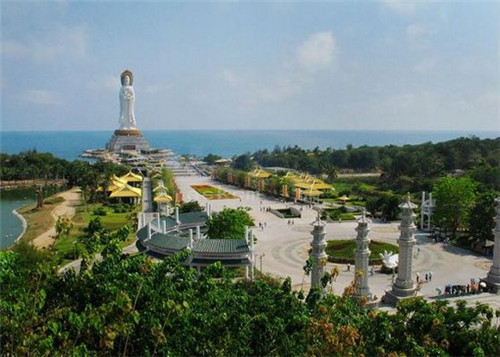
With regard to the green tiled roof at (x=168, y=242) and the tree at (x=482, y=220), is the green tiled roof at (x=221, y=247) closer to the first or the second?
the green tiled roof at (x=168, y=242)

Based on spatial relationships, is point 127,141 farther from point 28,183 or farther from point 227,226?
point 227,226

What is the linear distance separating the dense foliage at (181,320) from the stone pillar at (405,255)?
26.4 feet

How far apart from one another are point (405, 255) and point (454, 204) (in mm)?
12438

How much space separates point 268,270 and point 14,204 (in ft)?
106

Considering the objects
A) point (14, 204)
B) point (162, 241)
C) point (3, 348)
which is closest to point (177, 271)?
point (3, 348)

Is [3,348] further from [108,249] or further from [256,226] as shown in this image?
[256,226]

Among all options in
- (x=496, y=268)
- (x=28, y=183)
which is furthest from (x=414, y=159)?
(x=28, y=183)

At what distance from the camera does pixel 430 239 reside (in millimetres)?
29688

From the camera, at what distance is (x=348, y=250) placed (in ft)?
86.2

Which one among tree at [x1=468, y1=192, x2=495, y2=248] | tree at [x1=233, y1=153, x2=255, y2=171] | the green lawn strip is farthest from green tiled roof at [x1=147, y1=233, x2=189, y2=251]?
tree at [x1=233, y1=153, x2=255, y2=171]

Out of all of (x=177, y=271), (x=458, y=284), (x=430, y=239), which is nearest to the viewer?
(x=177, y=271)

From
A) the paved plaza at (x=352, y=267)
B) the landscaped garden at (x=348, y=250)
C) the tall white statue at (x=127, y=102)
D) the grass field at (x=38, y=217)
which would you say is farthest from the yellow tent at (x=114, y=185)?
the tall white statue at (x=127, y=102)

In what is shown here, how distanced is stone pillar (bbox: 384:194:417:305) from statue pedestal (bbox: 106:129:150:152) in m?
68.0

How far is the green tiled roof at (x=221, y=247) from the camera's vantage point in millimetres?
20547
